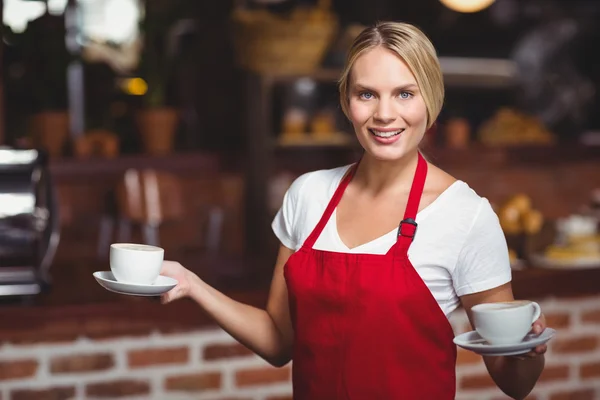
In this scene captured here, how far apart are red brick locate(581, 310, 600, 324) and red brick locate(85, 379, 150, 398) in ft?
5.18

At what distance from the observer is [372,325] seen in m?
1.69

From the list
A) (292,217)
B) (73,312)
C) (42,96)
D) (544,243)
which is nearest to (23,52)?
(42,96)

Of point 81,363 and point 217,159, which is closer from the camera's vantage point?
point 81,363

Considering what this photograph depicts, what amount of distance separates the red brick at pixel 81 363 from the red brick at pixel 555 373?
1.51 metres

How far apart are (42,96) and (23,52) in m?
0.41

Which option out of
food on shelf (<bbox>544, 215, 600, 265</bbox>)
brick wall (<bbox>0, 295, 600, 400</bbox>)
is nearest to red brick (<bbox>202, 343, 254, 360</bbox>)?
brick wall (<bbox>0, 295, 600, 400</bbox>)

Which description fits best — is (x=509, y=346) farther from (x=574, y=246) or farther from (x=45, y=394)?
(x=574, y=246)

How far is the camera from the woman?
167 cm

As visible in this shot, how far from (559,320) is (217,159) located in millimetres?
2759

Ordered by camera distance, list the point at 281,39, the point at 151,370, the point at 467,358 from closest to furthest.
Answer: the point at 151,370
the point at 467,358
the point at 281,39

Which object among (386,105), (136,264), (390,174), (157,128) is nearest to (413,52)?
(386,105)

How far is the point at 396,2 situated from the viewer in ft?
22.3

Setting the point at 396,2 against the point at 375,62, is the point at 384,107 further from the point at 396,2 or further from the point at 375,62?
the point at 396,2

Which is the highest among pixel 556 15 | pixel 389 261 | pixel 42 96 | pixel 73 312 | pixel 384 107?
pixel 556 15
